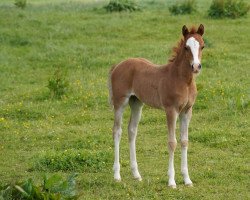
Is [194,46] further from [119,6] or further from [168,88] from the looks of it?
[119,6]

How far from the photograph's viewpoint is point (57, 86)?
1588 centimetres

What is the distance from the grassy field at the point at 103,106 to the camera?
10500mm

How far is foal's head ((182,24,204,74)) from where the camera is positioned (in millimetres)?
9266

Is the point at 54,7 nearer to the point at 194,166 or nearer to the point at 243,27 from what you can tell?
the point at 243,27

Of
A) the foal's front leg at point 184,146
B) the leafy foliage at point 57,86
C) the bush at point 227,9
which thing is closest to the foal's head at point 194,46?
the foal's front leg at point 184,146

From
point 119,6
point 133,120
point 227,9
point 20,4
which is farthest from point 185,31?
point 20,4

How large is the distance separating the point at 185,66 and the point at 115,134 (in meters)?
1.56

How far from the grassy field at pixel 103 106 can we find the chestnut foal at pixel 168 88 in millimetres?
594

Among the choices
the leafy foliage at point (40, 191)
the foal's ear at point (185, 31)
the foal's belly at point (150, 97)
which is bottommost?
the leafy foliage at point (40, 191)

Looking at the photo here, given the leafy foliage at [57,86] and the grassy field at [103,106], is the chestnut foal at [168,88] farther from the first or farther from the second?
the leafy foliage at [57,86]

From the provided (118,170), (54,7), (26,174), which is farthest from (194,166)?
A: (54,7)

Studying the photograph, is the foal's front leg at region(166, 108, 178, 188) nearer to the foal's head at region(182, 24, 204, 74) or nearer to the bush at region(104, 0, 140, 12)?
the foal's head at region(182, 24, 204, 74)

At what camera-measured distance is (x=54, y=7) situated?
2941cm

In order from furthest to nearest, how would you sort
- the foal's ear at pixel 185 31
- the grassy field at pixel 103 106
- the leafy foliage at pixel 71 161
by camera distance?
1. the leafy foliage at pixel 71 161
2. the grassy field at pixel 103 106
3. the foal's ear at pixel 185 31
